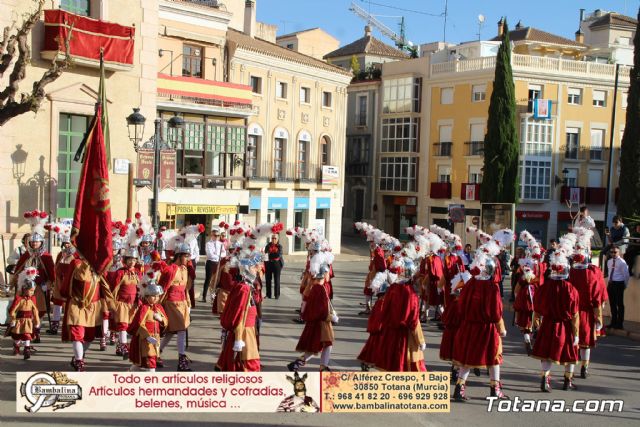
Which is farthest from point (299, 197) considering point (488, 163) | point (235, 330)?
point (235, 330)

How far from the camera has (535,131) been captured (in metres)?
45.8

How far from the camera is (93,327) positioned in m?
11.1

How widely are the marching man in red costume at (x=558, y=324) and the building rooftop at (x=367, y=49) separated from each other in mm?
45066

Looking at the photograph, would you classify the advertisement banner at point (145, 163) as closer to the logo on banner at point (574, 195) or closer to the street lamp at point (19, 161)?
the street lamp at point (19, 161)

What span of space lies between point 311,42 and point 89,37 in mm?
39157

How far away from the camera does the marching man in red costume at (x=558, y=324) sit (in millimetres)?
10836

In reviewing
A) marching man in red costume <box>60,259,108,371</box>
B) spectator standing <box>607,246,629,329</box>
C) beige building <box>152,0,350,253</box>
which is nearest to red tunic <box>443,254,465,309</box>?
spectator standing <box>607,246,629,329</box>

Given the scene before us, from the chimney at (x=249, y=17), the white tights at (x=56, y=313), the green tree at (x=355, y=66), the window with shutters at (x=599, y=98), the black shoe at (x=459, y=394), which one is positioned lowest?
the black shoe at (x=459, y=394)

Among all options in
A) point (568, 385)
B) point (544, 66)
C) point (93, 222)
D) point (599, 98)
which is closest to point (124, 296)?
point (93, 222)

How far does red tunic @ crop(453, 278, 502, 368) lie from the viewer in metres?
10.2

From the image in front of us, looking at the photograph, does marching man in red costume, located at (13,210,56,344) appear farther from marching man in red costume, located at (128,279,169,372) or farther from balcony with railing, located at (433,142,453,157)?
balcony with railing, located at (433,142,453,157)

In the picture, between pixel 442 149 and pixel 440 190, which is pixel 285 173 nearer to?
pixel 440 190

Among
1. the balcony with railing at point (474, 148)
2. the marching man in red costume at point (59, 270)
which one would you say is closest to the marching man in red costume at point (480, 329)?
the marching man in red costume at point (59, 270)

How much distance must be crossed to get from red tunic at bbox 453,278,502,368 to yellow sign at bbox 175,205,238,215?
24296 millimetres
